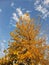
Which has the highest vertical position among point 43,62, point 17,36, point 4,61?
point 17,36

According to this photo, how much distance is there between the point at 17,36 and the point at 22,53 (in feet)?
5.91

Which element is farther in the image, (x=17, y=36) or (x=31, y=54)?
(x=17, y=36)

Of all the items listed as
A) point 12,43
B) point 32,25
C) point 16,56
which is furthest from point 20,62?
point 32,25

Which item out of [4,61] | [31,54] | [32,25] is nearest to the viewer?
[31,54]

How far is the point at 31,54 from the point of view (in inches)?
720

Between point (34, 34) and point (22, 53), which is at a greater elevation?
point (34, 34)

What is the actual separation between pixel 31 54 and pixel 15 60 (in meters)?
2.21

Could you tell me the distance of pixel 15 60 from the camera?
64.7 ft

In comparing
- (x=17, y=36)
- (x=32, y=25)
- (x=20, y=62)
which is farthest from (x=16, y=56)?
(x=32, y=25)

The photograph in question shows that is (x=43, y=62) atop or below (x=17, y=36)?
below

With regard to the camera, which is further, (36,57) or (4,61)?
(4,61)

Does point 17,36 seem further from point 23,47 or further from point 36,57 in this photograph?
point 36,57

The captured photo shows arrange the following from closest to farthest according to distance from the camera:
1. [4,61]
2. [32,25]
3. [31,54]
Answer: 1. [31,54]
2. [32,25]
3. [4,61]

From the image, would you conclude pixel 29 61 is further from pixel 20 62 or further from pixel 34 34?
pixel 34 34
